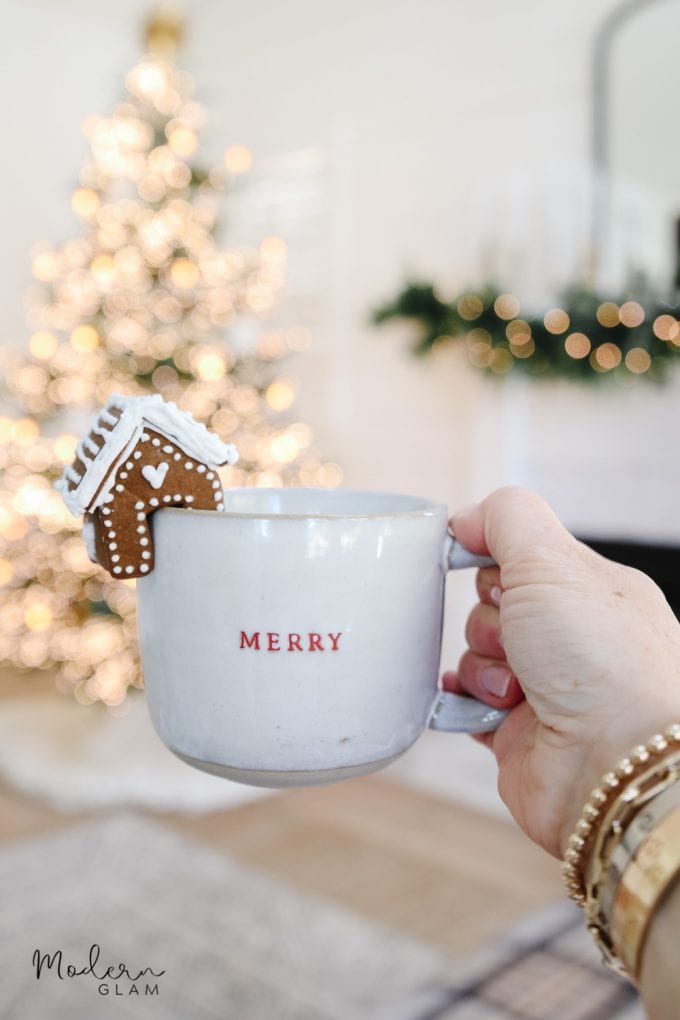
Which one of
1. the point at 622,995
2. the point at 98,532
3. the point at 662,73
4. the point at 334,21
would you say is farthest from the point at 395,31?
the point at 98,532

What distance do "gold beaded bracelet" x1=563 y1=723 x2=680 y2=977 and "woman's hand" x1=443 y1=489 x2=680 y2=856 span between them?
0.02 meters

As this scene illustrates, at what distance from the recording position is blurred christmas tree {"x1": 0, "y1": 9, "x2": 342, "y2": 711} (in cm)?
257

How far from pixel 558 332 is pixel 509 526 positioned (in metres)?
1.90

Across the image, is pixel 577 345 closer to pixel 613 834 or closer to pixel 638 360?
pixel 638 360

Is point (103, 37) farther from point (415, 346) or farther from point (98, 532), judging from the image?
point (98, 532)

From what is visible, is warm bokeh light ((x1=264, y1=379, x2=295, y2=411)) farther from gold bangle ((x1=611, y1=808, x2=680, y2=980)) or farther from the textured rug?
gold bangle ((x1=611, y1=808, x2=680, y2=980))

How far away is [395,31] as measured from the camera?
292 centimetres

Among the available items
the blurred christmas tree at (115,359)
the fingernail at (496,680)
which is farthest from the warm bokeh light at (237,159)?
the fingernail at (496,680)

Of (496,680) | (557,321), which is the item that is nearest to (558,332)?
(557,321)

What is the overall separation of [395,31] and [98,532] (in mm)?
2918

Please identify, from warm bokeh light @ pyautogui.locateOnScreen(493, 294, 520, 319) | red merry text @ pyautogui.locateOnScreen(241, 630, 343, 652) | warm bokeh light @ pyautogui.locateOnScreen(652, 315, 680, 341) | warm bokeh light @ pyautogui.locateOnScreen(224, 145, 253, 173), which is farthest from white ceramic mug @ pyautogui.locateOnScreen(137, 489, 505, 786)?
warm bokeh light @ pyautogui.locateOnScreen(224, 145, 253, 173)

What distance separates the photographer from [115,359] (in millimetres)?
2564

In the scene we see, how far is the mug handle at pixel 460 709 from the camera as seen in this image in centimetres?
50

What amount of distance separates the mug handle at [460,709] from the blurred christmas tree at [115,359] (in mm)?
2052
